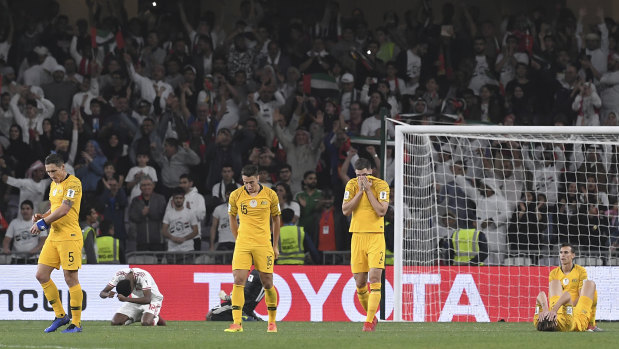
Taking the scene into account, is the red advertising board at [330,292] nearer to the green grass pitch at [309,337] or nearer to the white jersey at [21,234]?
the white jersey at [21,234]

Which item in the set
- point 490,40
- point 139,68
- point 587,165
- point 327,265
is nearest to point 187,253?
point 327,265

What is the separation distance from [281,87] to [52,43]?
4370mm

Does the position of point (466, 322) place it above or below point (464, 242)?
below

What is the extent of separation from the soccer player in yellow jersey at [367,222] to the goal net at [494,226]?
10.0ft

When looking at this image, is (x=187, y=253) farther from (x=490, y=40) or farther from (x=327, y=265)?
(x=490, y=40)

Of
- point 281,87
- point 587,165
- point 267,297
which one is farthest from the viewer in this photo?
point 281,87

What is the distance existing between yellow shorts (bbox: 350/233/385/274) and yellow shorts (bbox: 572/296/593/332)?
94.4 inches

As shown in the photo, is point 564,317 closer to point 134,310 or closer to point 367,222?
point 367,222

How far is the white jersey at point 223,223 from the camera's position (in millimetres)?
18156

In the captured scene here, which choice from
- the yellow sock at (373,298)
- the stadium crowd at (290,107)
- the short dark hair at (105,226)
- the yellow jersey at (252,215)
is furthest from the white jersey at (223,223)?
the yellow sock at (373,298)

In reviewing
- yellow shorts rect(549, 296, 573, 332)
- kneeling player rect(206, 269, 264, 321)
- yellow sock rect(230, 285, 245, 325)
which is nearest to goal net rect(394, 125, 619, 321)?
kneeling player rect(206, 269, 264, 321)

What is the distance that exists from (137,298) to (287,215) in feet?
9.55

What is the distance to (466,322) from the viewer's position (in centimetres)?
1677

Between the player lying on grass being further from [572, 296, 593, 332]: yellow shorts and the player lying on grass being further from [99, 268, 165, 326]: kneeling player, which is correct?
[99, 268, 165, 326]: kneeling player
